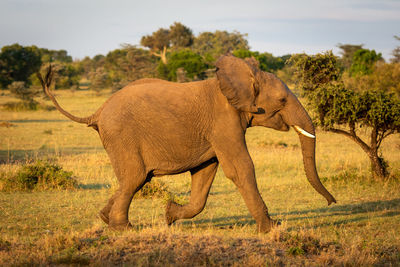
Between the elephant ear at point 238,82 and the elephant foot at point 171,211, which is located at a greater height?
the elephant ear at point 238,82

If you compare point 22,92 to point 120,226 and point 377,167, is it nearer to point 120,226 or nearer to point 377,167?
point 377,167

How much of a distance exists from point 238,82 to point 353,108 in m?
6.51

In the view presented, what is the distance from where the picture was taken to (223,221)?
9078 millimetres

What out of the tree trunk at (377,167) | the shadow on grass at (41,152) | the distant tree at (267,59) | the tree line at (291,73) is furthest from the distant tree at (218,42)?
the tree trunk at (377,167)

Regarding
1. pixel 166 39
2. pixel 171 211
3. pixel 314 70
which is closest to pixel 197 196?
pixel 171 211

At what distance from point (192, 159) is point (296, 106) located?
1.74 metres

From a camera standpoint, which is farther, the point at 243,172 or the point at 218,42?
the point at 218,42

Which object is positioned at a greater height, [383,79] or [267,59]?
[267,59]

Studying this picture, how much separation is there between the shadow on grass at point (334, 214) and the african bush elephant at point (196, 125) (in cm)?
146

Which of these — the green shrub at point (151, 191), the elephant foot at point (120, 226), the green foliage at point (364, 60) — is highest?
the green foliage at point (364, 60)

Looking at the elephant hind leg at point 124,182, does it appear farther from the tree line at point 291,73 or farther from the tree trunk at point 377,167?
the tree trunk at point 377,167

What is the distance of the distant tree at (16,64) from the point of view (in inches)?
2015

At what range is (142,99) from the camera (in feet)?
24.7

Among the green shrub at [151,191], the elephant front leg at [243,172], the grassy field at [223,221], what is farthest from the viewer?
the green shrub at [151,191]
